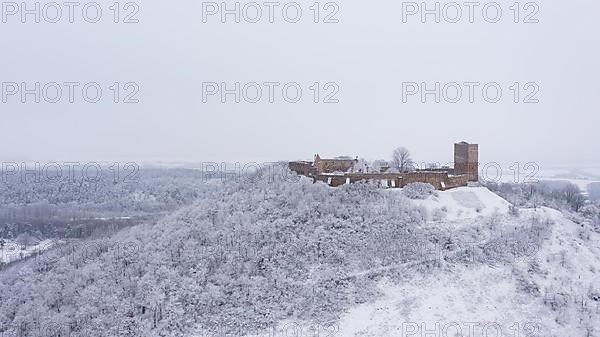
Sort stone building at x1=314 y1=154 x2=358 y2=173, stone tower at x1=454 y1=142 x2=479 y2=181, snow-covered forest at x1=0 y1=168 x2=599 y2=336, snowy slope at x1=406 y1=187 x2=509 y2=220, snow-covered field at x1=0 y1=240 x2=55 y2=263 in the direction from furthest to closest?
snow-covered field at x1=0 y1=240 x2=55 y2=263
stone building at x1=314 y1=154 x2=358 y2=173
stone tower at x1=454 y1=142 x2=479 y2=181
snowy slope at x1=406 y1=187 x2=509 y2=220
snow-covered forest at x1=0 y1=168 x2=599 y2=336

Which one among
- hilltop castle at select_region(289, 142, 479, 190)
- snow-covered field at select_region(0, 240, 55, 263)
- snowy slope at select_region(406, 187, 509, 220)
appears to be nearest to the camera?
snowy slope at select_region(406, 187, 509, 220)

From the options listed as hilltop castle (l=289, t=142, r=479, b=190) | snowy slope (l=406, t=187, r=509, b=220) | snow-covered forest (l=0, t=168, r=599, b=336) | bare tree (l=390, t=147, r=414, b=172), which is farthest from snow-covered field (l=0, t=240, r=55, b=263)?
snowy slope (l=406, t=187, r=509, b=220)

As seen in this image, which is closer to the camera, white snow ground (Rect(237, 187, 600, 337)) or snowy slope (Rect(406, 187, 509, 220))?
white snow ground (Rect(237, 187, 600, 337))

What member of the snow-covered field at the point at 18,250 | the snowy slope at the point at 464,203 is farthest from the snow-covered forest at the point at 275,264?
the snow-covered field at the point at 18,250

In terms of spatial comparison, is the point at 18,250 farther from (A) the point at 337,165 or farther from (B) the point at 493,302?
(B) the point at 493,302

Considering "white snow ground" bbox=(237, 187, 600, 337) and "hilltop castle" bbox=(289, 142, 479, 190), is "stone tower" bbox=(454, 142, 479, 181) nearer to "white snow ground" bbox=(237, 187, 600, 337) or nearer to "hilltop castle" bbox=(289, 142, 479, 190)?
"hilltop castle" bbox=(289, 142, 479, 190)

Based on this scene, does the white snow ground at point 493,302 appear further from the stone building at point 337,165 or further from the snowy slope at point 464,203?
the stone building at point 337,165

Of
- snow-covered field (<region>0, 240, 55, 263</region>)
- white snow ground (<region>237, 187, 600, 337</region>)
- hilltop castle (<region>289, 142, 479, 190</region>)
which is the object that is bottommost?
snow-covered field (<region>0, 240, 55, 263</region>)
